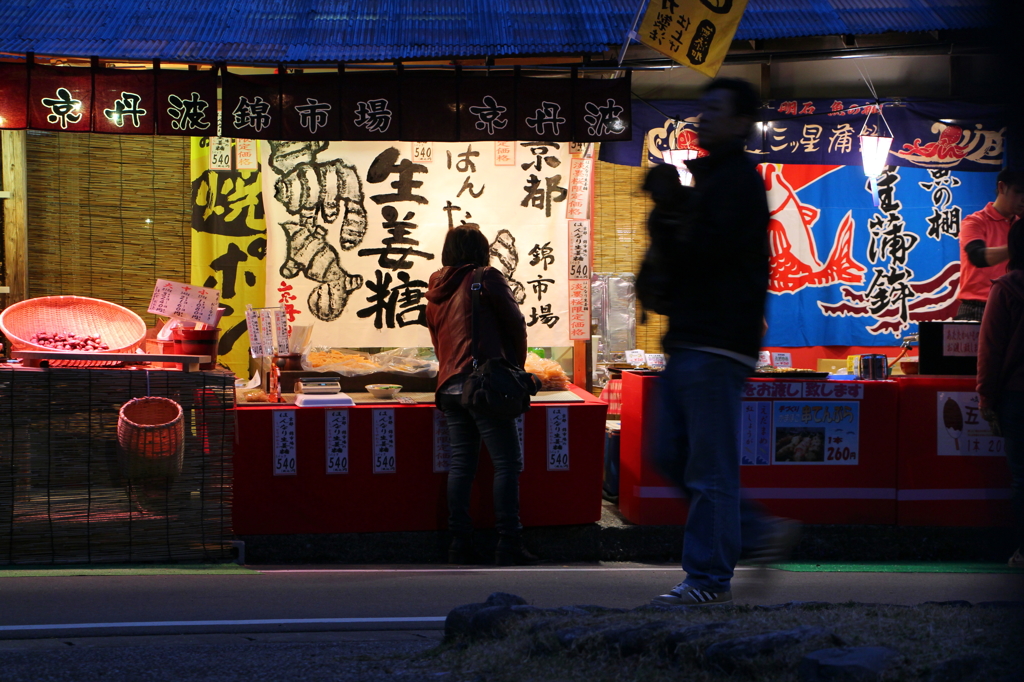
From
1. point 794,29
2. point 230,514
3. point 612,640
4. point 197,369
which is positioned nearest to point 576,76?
point 794,29

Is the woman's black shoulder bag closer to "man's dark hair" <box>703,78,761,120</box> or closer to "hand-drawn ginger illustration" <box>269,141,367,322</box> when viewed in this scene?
"hand-drawn ginger illustration" <box>269,141,367,322</box>

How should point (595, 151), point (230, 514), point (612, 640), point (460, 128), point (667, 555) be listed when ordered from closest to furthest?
point (612, 640) < point (230, 514) < point (667, 555) < point (460, 128) < point (595, 151)

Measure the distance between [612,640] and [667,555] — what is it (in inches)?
136

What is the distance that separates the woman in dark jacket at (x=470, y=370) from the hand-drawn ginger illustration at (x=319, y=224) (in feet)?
7.17

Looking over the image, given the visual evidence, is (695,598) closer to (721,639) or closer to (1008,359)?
(721,639)

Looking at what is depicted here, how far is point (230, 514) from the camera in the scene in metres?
Answer: 6.35

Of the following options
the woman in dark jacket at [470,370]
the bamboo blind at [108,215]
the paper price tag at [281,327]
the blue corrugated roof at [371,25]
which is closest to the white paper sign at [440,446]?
the woman in dark jacket at [470,370]

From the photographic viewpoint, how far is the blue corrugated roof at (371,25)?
7.23 meters

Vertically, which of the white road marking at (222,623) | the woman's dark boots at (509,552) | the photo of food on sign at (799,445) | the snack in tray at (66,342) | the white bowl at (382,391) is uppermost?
the snack in tray at (66,342)

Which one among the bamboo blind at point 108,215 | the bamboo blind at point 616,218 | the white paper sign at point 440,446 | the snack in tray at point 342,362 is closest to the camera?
the white paper sign at point 440,446

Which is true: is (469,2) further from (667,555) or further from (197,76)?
(667,555)

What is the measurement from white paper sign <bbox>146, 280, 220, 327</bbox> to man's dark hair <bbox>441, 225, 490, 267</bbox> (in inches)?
80.5

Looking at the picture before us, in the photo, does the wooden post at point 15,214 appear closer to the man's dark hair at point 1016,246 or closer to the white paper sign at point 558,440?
the white paper sign at point 558,440

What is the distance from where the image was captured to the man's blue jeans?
381 cm
